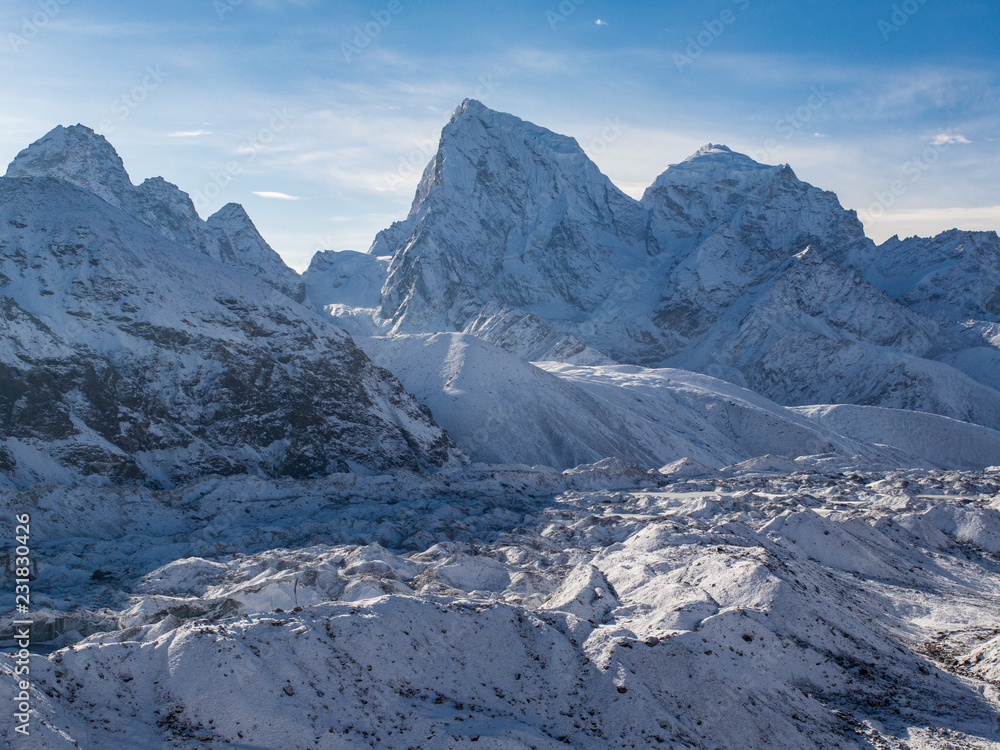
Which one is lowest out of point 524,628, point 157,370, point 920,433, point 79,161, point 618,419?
point 524,628

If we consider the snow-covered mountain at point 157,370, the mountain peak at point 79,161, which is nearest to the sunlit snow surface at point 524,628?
the snow-covered mountain at point 157,370

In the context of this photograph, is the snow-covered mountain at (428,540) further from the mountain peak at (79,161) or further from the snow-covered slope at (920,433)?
the mountain peak at (79,161)

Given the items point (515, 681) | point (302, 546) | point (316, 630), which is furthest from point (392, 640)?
point (302, 546)

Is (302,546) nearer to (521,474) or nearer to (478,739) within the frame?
(521,474)

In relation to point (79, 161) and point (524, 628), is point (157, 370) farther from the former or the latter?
point (79, 161)

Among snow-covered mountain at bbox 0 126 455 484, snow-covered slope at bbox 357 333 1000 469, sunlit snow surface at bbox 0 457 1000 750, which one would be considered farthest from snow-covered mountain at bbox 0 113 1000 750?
snow-covered slope at bbox 357 333 1000 469

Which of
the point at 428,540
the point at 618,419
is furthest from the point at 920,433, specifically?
the point at 428,540
